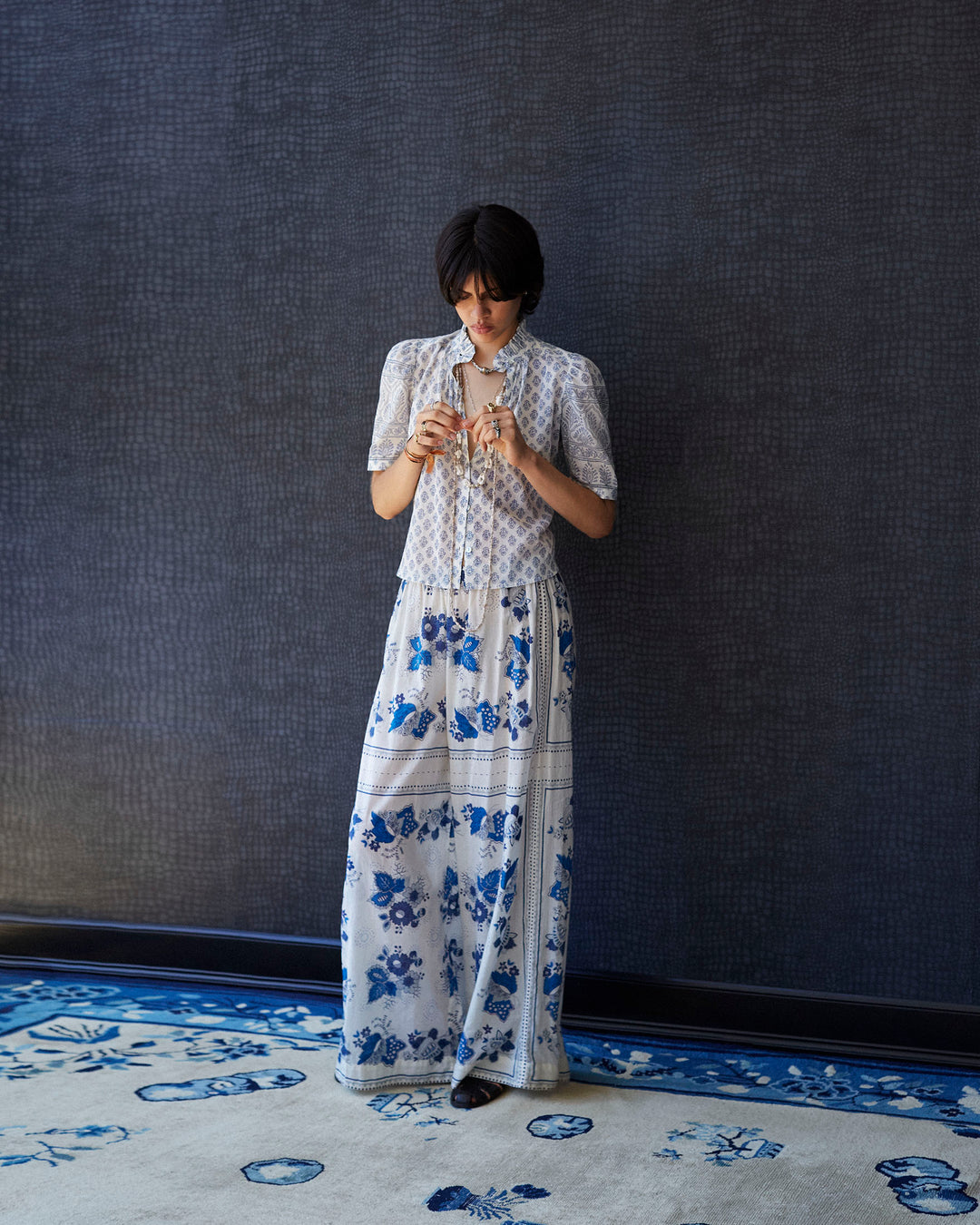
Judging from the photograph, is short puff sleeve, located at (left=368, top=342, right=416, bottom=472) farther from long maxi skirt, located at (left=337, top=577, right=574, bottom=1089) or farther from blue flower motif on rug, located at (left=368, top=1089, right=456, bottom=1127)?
blue flower motif on rug, located at (left=368, top=1089, right=456, bottom=1127)

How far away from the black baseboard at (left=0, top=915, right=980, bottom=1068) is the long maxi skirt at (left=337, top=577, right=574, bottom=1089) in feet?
1.30

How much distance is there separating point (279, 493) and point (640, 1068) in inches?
63.7

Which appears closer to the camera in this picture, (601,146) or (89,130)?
(601,146)

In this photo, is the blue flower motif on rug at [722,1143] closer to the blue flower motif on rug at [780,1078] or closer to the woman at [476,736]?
the blue flower motif on rug at [780,1078]

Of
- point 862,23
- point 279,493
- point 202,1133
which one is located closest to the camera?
point 202,1133

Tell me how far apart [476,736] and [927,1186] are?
112 centimetres

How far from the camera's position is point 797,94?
254cm

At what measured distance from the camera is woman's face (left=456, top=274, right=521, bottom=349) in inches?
88.2

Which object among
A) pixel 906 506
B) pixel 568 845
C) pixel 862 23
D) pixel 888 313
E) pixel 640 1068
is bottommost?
pixel 640 1068

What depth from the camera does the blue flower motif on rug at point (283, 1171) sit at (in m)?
1.89

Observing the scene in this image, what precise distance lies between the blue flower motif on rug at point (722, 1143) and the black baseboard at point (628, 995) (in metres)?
0.47

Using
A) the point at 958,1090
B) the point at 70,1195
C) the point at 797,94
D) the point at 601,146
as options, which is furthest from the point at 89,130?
the point at 958,1090

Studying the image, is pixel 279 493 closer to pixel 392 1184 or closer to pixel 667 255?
pixel 667 255

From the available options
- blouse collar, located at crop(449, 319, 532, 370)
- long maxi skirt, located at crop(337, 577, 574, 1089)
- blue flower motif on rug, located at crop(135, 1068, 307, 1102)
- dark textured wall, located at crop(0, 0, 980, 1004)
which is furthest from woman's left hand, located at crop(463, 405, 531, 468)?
blue flower motif on rug, located at crop(135, 1068, 307, 1102)
